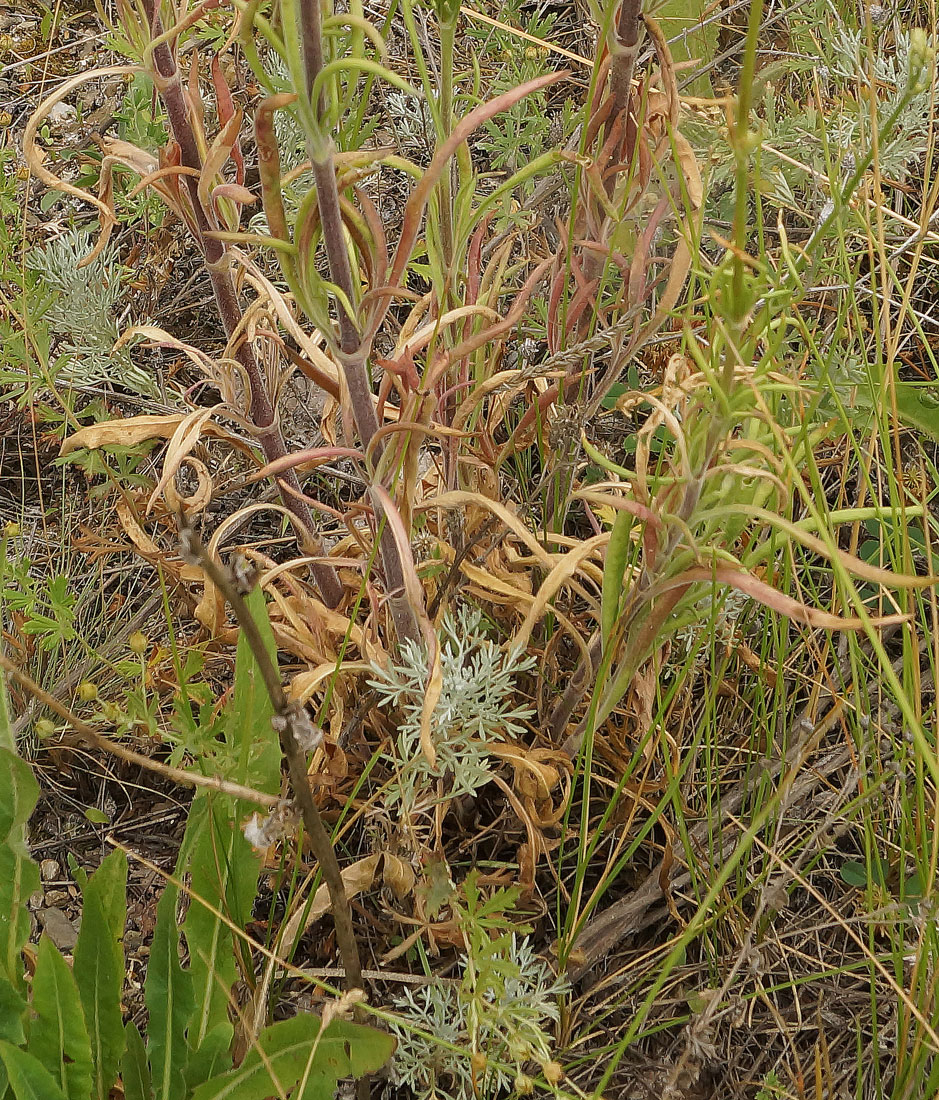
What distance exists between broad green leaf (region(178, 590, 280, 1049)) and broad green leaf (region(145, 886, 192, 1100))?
3cm

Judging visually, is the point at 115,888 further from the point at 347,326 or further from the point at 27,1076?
the point at 347,326

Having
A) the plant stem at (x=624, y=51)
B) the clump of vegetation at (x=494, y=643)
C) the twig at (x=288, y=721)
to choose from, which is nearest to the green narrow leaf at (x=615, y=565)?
the clump of vegetation at (x=494, y=643)

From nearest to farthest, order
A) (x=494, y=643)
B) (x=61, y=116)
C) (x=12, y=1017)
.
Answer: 1. (x=12, y=1017)
2. (x=494, y=643)
3. (x=61, y=116)

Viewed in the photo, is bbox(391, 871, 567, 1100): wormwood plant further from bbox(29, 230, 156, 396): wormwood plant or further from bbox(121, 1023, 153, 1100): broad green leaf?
bbox(29, 230, 156, 396): wormwood plant

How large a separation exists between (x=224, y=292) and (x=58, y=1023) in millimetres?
809

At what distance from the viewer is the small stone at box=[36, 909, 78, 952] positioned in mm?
1302

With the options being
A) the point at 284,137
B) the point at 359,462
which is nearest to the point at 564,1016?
the point at 359,462

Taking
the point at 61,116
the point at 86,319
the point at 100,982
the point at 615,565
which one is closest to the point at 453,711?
the point at 615,565

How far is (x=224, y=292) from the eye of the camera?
1157 mm

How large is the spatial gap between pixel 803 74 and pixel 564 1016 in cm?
170

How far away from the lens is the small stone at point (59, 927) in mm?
1302

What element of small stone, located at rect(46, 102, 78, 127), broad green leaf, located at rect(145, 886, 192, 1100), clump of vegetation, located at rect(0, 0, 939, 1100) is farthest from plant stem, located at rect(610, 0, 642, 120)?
small stone, located at rect(46, 102, 78, 127)

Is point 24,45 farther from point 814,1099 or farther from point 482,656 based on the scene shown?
point 814,1099

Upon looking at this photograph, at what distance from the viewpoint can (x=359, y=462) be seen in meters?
1.01
